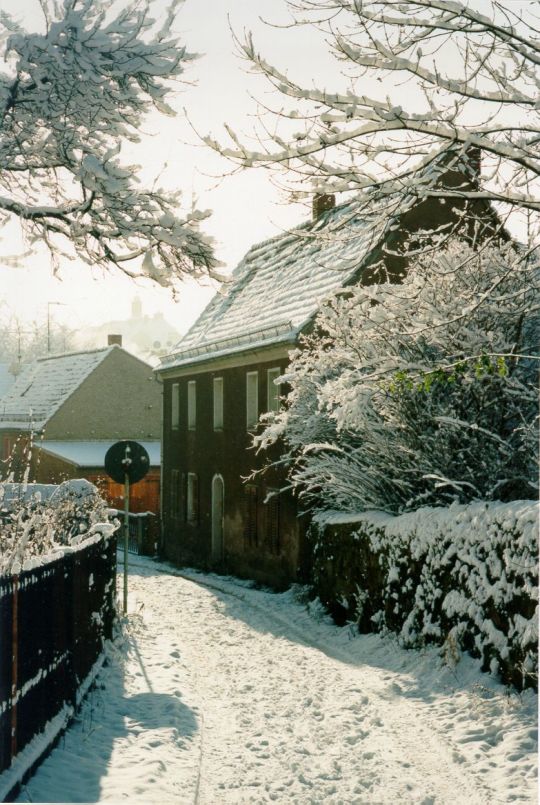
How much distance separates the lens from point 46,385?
4141 cm

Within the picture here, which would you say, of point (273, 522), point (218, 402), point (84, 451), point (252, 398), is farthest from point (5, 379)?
point (273, 522)

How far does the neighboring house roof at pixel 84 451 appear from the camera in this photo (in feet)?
112

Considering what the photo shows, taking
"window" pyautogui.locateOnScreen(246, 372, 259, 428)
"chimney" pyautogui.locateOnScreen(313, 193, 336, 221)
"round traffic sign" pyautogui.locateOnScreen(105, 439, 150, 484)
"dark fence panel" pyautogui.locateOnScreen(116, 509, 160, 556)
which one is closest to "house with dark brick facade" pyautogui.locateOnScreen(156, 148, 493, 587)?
"window" pyautogui.locateOnScreen(246, 372, 259, 428)

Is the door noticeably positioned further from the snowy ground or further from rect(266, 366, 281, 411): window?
the snowy ground

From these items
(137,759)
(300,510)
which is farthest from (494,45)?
(300,510)

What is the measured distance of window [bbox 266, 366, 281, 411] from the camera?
2141 cm

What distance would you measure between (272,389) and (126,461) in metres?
7.66

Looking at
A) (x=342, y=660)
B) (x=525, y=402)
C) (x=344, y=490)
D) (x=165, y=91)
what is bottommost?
(x=342, y=660)

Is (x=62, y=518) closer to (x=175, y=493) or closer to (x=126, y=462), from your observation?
(x=126, y=462)

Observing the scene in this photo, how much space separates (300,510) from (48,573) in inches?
479

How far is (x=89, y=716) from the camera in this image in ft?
27.7

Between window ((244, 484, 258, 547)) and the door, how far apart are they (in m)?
2.24

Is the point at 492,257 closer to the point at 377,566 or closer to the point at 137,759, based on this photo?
the point at 377,566

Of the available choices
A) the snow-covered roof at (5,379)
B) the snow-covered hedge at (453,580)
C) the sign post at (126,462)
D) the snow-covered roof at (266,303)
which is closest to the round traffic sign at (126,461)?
the sign post at (126,462)
